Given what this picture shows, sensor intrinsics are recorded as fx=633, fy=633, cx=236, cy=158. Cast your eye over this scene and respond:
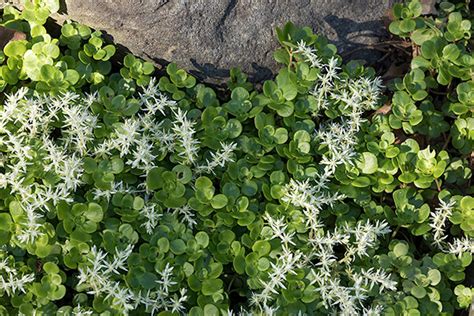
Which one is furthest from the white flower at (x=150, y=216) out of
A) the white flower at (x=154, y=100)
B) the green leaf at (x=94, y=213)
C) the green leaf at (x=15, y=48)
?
the green leaf at (x=15, y=48)

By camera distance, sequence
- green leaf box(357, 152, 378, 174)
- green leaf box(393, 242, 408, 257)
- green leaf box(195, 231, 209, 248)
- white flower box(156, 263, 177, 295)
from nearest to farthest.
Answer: white flower box(156, 263, 177, 295)
green leaf box(195, 231, 209, 248)
green leaf box(393, 242, 408, 257)
green leaf box(357, 152, 378, 174)

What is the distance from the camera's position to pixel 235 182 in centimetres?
241

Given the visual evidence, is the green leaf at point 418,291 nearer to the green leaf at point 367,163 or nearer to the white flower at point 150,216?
the green leaf at point 367,163

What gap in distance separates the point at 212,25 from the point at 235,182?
72 centimetres

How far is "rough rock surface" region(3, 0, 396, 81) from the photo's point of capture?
2625 millimetres

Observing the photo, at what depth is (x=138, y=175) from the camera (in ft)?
7.88

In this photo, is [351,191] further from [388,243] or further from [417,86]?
[417,86]

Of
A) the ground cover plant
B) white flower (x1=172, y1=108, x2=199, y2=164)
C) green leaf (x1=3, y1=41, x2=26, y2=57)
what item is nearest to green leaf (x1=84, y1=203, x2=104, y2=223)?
the ground cover plant

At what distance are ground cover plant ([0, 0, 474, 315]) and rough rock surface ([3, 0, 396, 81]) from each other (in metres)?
0.08

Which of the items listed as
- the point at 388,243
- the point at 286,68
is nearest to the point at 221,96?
the point at 286,68

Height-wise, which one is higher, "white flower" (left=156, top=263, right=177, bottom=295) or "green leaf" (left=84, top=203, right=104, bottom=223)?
"green leaf" (left=84, top=203, right=104, bottom=223)

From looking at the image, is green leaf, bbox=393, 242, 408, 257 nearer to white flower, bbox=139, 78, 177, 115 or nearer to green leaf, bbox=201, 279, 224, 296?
green leaf, bbox=201, 279, 224, 296

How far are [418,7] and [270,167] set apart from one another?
1.05 m

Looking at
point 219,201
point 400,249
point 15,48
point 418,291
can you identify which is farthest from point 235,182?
point 15,48
